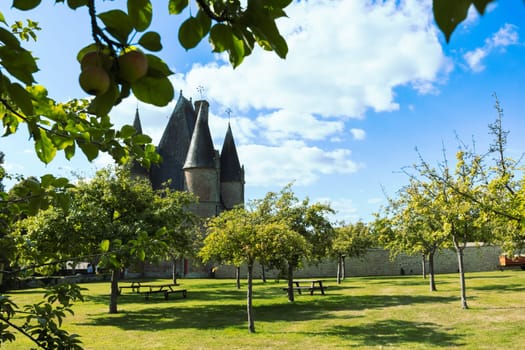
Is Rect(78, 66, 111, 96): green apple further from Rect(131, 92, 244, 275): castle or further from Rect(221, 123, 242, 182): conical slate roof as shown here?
Rect(221, 123, 242, 182): conical slate roof

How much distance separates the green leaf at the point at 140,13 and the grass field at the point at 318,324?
29.0 feet

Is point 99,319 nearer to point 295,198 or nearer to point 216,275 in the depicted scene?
point 295,198

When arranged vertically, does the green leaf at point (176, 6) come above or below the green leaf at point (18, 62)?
above

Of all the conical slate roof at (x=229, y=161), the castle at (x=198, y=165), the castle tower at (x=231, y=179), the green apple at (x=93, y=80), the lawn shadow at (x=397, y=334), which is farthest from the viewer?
the conical slate roof at (x=229, y=161)

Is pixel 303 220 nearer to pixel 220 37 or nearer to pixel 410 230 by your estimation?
pixel 410 230

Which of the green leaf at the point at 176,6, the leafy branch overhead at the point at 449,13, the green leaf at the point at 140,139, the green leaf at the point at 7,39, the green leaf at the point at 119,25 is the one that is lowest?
the leafy branch overhead at the point at 449,13

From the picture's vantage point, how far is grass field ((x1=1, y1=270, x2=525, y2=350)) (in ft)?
29.8

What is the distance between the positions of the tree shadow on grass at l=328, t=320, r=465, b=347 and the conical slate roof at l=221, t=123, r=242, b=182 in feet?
109

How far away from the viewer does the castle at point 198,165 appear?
40.8 metres

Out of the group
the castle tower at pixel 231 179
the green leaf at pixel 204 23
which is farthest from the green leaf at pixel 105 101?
the castle tower at pixel 231 179

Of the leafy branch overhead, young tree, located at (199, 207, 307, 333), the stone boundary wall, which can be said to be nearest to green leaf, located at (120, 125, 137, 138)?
the leafy branch overhead

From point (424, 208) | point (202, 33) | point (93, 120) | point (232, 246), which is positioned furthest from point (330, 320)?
point (202, 33)

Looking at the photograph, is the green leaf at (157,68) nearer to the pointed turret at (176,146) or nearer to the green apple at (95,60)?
the green apple at (95,60)

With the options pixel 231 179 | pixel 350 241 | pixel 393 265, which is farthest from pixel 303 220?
pixel 231 179
